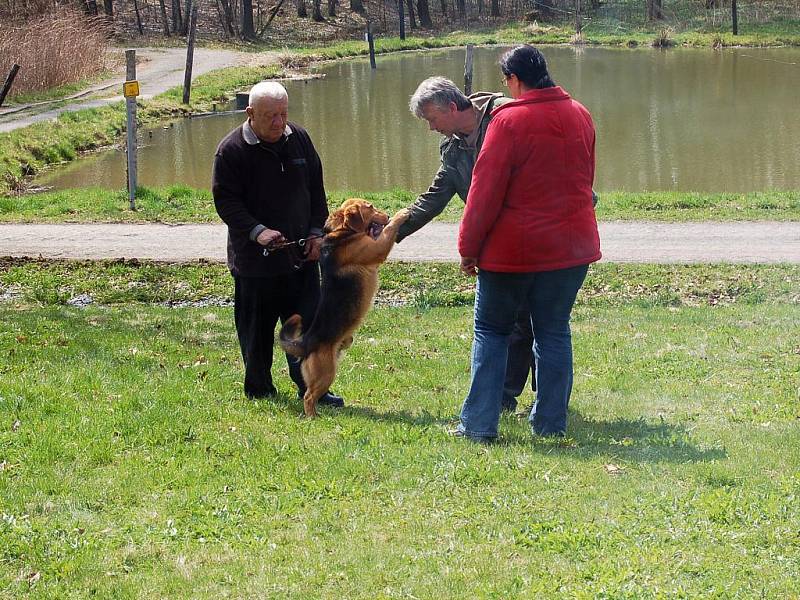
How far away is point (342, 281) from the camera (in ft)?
21.3

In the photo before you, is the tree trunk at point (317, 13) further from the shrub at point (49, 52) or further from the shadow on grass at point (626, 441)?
the shadow on grass at point (626, 441)

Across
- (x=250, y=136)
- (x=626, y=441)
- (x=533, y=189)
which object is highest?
(x=250, y=136)

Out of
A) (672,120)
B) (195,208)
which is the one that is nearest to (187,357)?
(195,208)

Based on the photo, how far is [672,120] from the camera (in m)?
25.7

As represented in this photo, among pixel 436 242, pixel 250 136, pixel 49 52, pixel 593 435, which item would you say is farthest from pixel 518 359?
pixel 49 52

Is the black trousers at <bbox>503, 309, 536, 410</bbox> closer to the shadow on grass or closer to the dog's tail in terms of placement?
the shadow on grass

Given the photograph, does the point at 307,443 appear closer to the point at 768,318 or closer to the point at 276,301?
the point at 276,301

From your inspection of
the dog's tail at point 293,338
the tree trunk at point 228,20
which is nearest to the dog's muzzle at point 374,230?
the dog's tail at point 293,338

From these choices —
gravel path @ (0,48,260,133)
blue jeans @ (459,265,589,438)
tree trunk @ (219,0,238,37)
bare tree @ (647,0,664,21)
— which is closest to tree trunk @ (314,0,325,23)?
tree trunk @ (219,0,238,37)

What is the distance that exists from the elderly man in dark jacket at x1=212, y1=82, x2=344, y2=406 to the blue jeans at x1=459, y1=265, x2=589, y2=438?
1.36 metres

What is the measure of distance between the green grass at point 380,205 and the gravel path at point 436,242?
18.3 inches

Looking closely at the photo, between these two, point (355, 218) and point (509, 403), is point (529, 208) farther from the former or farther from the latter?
point (509, 403)

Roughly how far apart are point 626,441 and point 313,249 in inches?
95.0

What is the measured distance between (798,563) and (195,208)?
13543 mm
